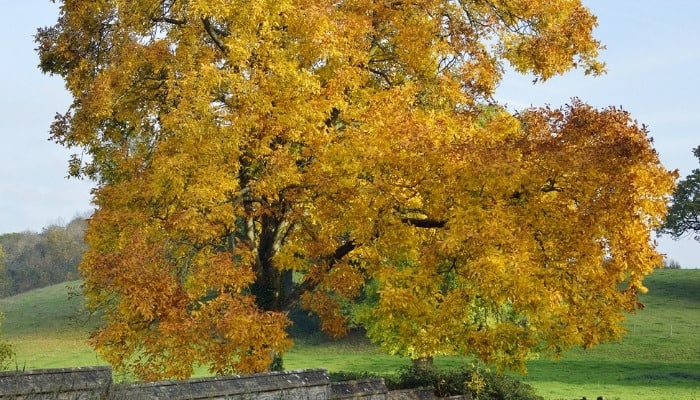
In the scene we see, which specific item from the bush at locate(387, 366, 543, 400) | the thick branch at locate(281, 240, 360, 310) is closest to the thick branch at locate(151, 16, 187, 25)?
the thick branch at locate(281, 240, 360, 310)

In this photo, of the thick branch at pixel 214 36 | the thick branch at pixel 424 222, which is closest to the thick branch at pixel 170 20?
the thick branch at pixel 214 36

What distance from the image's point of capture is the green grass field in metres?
41.2

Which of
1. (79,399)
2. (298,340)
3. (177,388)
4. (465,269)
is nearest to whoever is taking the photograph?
(79,399)

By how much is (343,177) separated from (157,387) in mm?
9026

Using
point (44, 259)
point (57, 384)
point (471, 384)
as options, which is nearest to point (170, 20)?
point (471, 384)

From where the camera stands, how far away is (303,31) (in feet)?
72.2

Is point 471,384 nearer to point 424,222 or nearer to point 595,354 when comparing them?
point 424,222

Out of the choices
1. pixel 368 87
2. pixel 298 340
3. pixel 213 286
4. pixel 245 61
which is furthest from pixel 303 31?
pixel 298 340

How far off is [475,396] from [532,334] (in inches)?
287

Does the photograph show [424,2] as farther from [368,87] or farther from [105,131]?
[105,131]

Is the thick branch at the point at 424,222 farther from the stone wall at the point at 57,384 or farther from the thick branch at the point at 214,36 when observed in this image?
the stone wall at the point at 57,384

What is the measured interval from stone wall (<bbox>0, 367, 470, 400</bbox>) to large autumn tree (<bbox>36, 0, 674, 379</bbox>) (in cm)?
421

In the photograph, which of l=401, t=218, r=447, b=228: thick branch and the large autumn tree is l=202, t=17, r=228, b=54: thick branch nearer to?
the large autumn tree

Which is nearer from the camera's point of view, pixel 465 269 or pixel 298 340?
pixel 465 269
